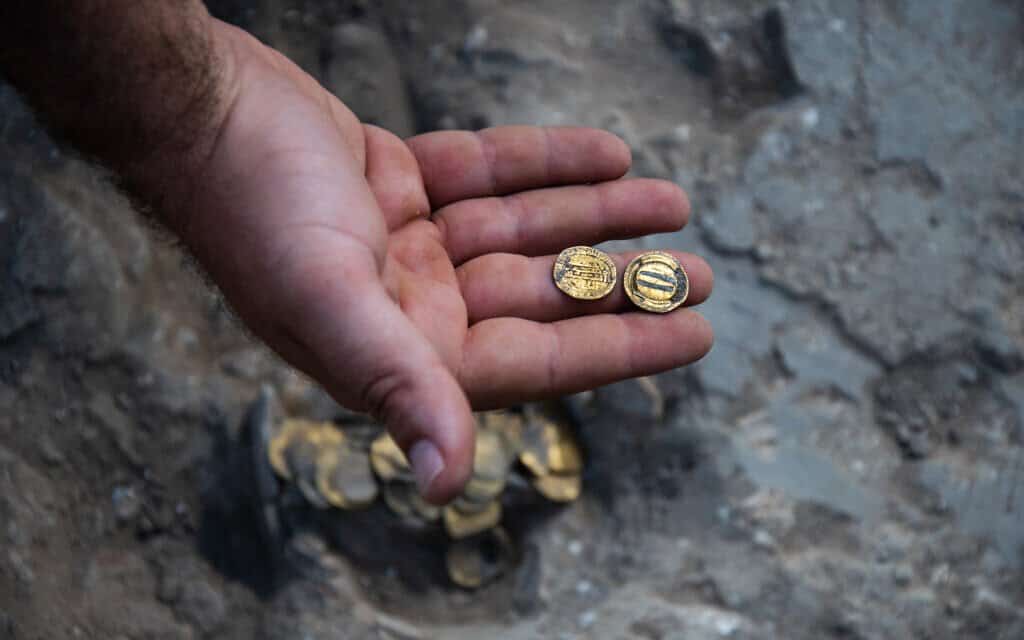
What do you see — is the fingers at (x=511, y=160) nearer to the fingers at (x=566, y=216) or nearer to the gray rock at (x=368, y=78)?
the fingers at (x=566, y=216)

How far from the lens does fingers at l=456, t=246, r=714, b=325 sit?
83.4 inches

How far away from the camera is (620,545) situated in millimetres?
2598

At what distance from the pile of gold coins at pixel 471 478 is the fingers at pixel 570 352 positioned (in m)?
0.60

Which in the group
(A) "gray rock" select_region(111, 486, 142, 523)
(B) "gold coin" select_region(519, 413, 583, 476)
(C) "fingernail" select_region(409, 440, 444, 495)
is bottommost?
(A) "gray rock" select_region(111, 486, 142, 523)

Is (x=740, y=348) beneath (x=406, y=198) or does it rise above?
beneath

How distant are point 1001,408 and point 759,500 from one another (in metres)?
0.86

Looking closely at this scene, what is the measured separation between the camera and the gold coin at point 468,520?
2.56 metres

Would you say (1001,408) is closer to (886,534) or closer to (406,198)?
(886,534)

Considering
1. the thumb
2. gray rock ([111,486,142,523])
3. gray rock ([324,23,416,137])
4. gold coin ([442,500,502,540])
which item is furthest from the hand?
gray rock ([111,486,142,523])

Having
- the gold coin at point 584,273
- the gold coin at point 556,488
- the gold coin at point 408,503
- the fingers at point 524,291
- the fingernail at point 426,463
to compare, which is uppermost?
the fingernail at point 426,463

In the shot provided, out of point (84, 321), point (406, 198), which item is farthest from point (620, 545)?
point (84, 321)

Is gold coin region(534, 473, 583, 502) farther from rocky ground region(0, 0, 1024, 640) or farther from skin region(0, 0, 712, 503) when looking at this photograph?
skin region(0, 0, 712, 503)

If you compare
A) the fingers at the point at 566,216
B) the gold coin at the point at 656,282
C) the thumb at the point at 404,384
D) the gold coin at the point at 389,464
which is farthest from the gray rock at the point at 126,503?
the gold coin at the point at 656,282

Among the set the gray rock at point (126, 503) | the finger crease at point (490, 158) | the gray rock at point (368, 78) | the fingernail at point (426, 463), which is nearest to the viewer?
the fingernail at point (426, 463)
